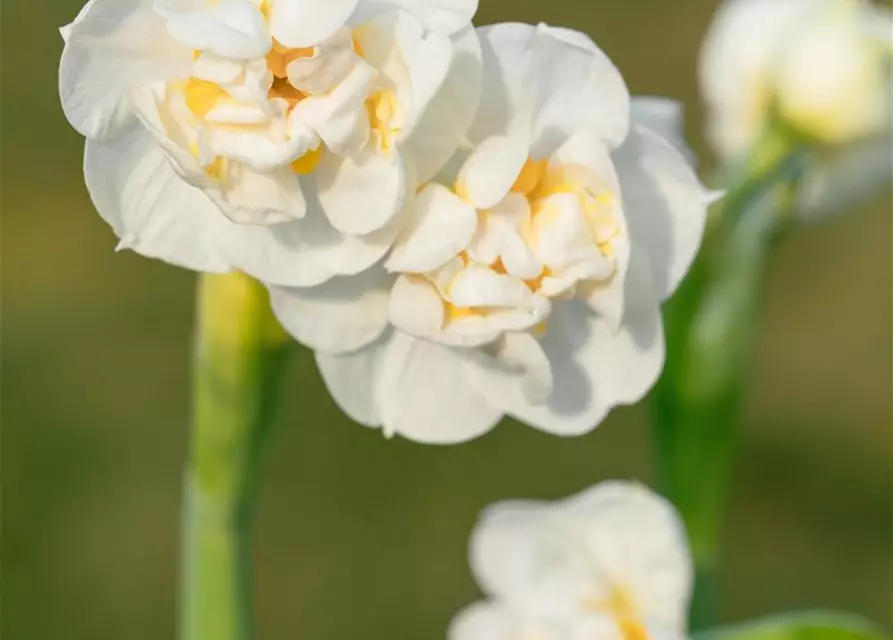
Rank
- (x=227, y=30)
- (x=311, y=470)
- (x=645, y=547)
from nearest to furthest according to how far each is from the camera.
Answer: (x=227, y=30) < (x=645, y=547) < (x=311, y=470)

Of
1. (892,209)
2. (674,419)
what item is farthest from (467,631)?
(892,209)

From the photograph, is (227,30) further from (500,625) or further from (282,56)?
(500,625)

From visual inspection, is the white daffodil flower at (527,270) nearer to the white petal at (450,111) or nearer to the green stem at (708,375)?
the white petal at (450,111)

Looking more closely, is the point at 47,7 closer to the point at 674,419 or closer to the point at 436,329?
the point at 674,419

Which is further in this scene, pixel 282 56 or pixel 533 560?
pixel 533 560

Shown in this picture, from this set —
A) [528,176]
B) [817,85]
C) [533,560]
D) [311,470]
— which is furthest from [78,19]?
[311,470]

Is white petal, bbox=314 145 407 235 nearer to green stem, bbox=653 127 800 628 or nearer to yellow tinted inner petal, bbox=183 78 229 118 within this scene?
yellow tinted inner petal, bbox=183 78 229 118

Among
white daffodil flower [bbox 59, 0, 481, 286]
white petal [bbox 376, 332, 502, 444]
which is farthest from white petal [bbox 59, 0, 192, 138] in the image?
white petal [bbox 376, 332, 502, 444]
